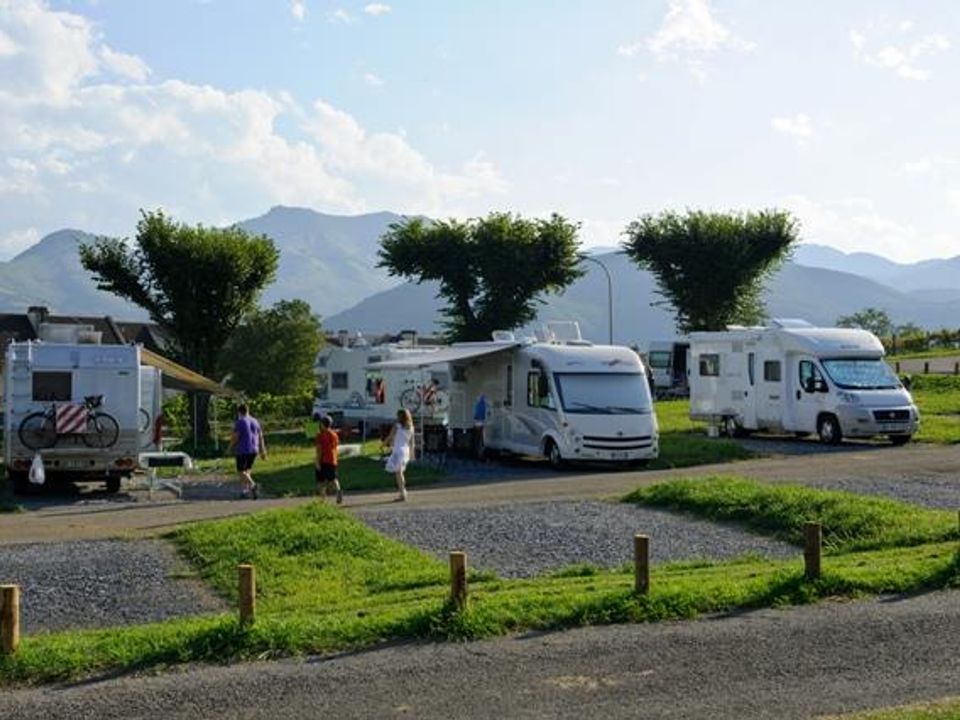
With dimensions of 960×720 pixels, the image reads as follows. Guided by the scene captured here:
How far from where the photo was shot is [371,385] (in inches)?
1553

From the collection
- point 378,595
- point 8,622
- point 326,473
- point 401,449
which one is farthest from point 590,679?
point 401,449

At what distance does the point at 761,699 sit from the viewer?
7.71 metres

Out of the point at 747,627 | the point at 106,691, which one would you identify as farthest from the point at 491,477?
the point at 106,691

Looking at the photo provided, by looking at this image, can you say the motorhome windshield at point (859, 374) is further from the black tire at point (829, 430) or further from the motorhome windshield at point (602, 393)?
the motorhome windshield at point (602, 393)

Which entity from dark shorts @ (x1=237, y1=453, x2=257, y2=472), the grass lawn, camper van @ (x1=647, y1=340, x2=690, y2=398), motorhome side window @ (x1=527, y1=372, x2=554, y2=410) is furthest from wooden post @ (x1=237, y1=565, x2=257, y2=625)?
camper van @ (x1=647, y1=340, x2=690, y2=398)

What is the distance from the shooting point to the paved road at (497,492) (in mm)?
17688

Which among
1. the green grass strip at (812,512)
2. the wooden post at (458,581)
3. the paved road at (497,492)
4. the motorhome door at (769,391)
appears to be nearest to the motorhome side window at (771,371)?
the motorhome door at (769,391)

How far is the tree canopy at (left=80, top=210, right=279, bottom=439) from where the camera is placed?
39.4 m

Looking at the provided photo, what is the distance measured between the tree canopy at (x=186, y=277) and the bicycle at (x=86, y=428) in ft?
57.4

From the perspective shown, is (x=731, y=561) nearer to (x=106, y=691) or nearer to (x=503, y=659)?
(x=503, y=659)

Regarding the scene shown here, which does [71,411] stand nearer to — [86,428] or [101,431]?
[86,428]

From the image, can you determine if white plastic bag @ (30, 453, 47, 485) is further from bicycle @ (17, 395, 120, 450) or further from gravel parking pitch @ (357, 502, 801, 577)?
gravel parking pitch @ (357, 502, 801, 577)

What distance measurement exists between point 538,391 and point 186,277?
56.5 ft

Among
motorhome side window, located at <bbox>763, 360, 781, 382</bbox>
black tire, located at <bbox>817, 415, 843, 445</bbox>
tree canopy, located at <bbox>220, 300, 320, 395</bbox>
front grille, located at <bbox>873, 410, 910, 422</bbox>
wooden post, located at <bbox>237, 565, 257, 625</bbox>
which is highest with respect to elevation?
tree canopy, located at <bbox>220, 300, 320, 395</bbox>
